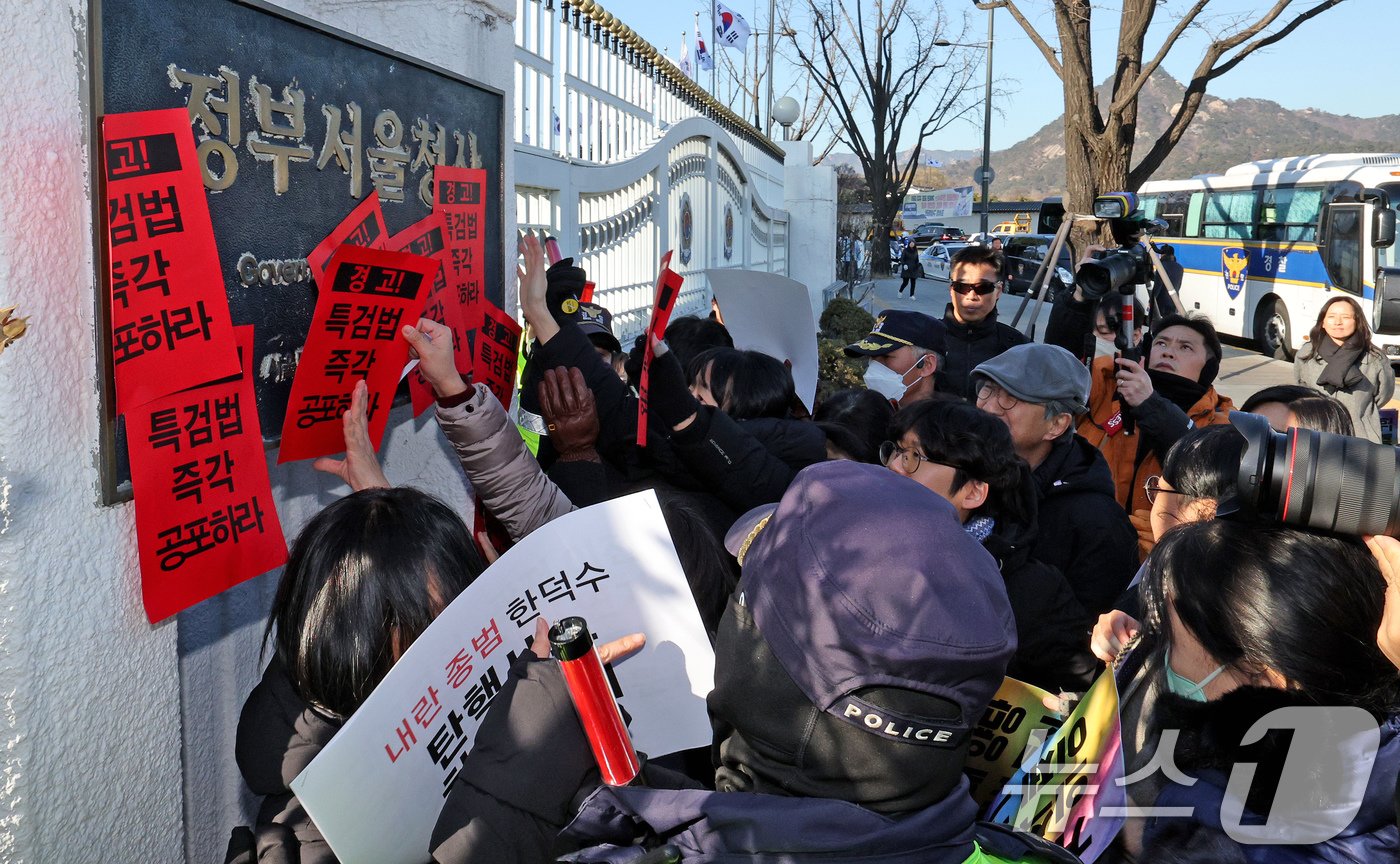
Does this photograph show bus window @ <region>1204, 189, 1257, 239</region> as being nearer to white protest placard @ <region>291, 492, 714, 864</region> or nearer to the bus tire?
the bus tire

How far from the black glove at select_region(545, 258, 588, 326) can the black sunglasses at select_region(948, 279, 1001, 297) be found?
2.03 meters

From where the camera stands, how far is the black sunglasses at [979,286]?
4477mm

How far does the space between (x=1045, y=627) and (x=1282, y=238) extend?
15306 mm

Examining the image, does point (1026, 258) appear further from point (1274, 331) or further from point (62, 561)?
point (62, 561)

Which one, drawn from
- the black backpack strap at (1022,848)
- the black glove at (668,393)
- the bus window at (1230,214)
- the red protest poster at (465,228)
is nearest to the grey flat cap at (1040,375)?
the black glove at (668,393)

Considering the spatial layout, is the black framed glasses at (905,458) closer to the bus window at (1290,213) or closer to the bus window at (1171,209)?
the bus window at (1290,213)

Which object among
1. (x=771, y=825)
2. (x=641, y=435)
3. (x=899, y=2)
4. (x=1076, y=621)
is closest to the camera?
(x=771, y=825)

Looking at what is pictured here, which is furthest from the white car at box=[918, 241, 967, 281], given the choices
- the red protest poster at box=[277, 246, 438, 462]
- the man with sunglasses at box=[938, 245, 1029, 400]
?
the red protest poster at box=[277, 246, 438, 462]

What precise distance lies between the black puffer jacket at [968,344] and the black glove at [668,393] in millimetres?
2164

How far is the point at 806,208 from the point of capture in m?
13.9

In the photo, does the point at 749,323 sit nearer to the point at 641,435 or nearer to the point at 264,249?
the point at 641,435

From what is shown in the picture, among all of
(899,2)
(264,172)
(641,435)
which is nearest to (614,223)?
(641,435)

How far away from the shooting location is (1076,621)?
2.29 m

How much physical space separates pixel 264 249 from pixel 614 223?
3828 mm
